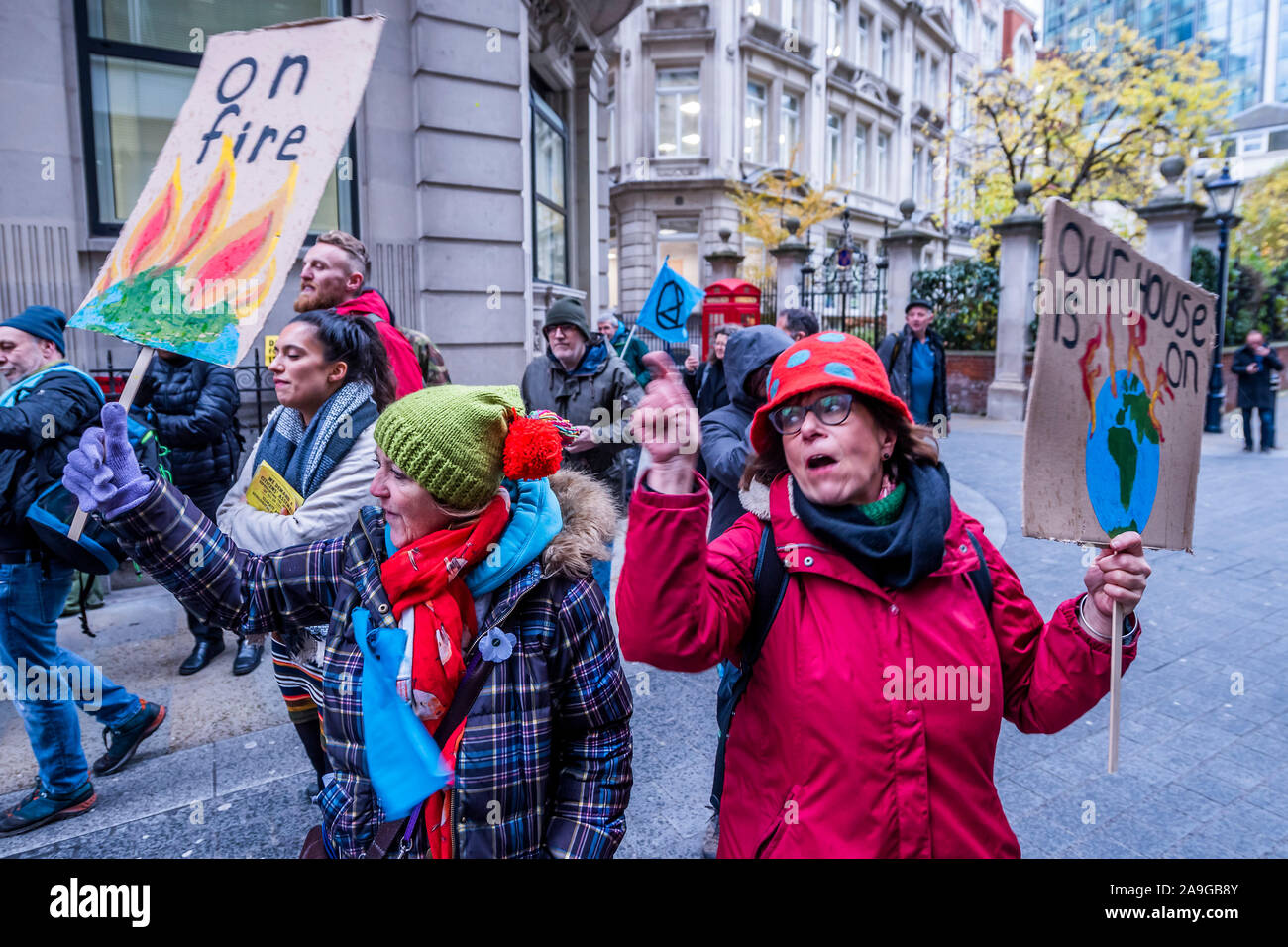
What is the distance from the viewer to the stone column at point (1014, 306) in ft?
51.4

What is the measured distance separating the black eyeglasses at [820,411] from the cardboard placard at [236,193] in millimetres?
1218

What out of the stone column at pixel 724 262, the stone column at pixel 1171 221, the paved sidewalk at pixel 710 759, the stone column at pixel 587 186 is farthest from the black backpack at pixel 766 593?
the stone column at pixel 1171 221

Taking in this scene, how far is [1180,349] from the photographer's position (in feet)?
5.99

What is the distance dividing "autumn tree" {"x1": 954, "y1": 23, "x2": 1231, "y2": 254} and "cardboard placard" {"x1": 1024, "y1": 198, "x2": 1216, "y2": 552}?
77.0 ft

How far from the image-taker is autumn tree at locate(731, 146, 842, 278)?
2734cm

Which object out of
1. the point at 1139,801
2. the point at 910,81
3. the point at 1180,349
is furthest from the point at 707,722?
the point at 910,81

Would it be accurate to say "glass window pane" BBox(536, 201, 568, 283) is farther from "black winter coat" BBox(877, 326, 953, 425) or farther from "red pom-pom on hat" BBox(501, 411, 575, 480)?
"red pom-pom on hat" BBox(501, 411, 575, 480)

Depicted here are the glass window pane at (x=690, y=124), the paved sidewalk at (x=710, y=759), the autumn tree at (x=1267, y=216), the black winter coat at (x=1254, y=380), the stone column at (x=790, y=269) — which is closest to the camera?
the paved sidewalk at (x=710, y=759)

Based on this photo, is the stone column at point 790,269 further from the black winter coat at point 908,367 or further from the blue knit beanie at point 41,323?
the blue knit beanie at point 41,323

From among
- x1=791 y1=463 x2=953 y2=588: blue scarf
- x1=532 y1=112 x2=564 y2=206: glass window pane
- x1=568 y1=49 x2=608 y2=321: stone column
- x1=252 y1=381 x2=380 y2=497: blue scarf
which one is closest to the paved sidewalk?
x1=252 y1=381 x2=380 y2=497: blue scarf

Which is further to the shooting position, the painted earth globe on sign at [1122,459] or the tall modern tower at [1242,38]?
the tall modern tower at [1242,38]

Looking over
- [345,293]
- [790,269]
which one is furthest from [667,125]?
[345,293]

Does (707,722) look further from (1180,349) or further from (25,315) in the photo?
(25,315)
